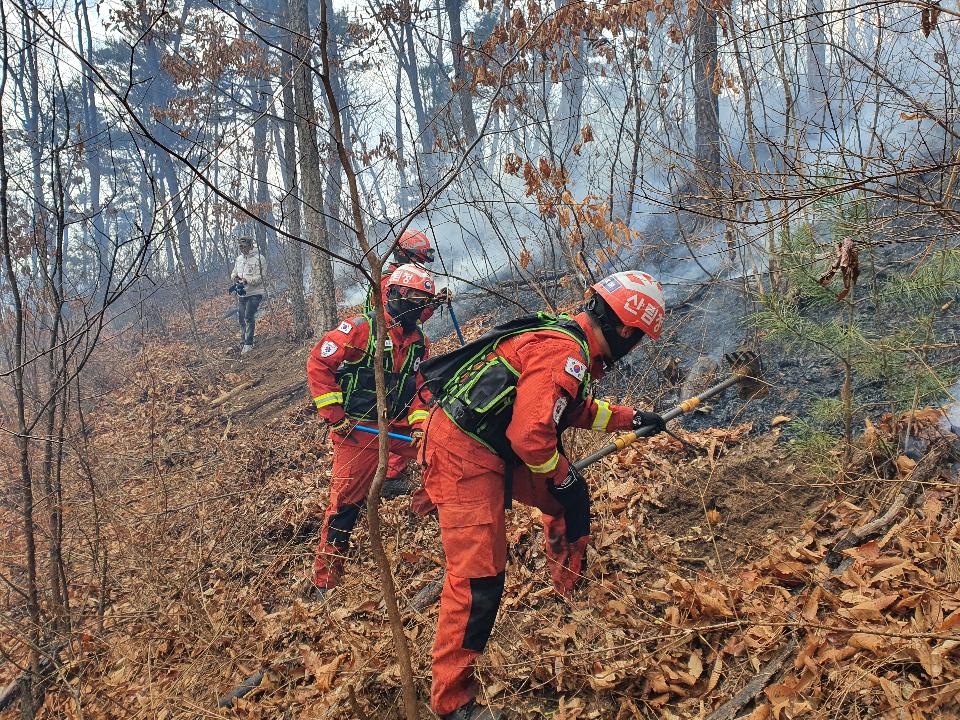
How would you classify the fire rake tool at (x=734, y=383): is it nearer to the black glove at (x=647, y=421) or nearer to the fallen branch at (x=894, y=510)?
the black glove at (x=647, y=421)

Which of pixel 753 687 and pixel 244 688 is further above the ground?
pixel 753 687

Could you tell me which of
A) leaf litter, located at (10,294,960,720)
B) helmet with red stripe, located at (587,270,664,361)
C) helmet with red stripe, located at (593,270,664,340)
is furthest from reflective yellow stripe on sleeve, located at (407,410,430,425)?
helmet with red stripe, located at (593,270,664,340)

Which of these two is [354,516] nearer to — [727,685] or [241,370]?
[727,685]

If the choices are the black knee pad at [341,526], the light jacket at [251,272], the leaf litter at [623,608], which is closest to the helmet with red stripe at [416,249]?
the leaf litter at [623,608]

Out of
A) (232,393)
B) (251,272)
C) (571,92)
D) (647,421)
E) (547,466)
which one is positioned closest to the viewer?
(547,466)

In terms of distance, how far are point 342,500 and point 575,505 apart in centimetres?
202

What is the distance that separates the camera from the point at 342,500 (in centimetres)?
510

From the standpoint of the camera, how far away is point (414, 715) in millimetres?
2695

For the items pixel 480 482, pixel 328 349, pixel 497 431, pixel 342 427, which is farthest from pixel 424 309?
pixel 480 482

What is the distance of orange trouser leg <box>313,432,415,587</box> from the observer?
197 inches

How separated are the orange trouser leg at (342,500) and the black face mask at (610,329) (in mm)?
2151

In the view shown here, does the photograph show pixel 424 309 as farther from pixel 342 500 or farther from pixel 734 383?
pixel 734 383

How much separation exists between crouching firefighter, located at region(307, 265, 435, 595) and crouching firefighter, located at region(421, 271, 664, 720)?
4.40 feet

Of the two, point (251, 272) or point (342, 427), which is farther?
point (251, 272)
